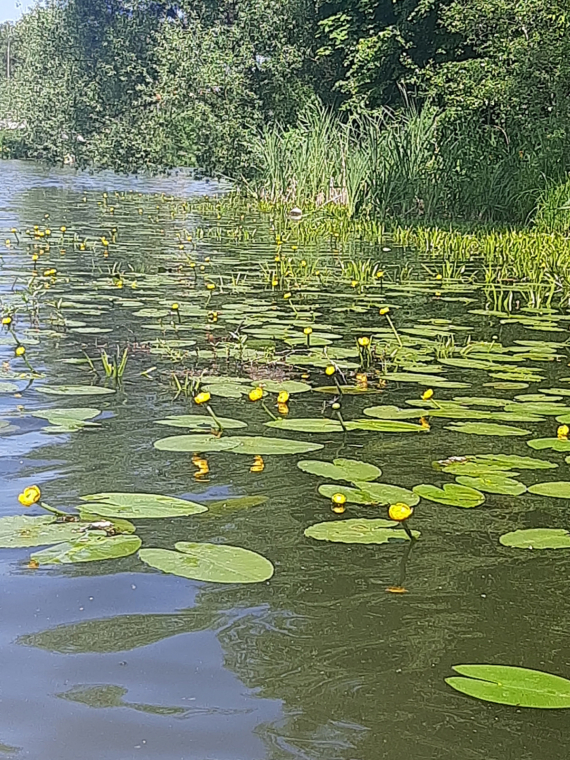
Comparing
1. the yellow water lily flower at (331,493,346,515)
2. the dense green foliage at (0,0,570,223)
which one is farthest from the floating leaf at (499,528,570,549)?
the dense green foliage at (0,0,570,223)

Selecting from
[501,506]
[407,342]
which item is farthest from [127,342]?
[501,506]

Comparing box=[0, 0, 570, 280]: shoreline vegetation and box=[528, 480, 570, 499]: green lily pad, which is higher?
box=[0, 0, 570, 280]: shoreline vegetation

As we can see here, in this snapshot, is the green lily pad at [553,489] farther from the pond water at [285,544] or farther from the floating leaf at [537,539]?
the floating leaf at [537,539]

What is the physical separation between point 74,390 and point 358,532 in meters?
1.46

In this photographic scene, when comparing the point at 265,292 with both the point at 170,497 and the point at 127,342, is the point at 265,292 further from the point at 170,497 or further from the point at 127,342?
the point at 170,497

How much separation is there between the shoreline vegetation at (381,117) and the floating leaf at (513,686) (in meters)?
4.63

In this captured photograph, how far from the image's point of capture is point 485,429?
2617 mm

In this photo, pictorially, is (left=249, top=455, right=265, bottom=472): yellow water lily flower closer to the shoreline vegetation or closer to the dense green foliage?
the shoreline vegetation

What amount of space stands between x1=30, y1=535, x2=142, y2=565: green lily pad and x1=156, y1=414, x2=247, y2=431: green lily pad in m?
0.82

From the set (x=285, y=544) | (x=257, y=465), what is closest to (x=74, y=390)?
(x=257, y=465)

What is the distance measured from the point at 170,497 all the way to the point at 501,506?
0.75 meters

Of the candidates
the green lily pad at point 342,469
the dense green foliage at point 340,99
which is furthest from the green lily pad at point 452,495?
the dense green foliage at point 340,99

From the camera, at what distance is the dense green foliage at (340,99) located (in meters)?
10.8

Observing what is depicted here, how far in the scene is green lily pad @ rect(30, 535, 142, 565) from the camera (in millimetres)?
1697
